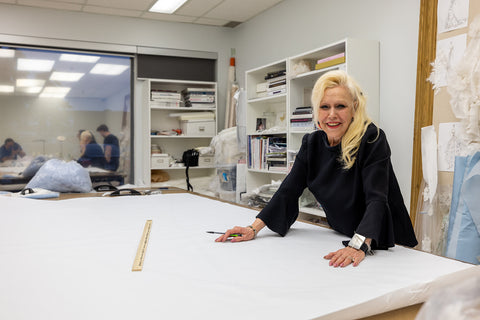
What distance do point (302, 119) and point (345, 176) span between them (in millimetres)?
1997

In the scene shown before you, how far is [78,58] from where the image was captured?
4.68 meters

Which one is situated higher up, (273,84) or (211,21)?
(211,21)

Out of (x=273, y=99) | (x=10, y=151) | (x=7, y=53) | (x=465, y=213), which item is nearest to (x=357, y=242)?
(x=465, y=213)

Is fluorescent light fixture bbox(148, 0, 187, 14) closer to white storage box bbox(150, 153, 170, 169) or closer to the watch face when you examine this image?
white storage box bbox(150, 153, 170, 169)

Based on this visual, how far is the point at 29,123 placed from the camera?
4.52m

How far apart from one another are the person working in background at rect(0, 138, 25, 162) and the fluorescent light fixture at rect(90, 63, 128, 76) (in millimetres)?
1150

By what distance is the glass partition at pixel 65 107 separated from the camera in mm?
4438

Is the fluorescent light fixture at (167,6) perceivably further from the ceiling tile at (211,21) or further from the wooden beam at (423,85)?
the wooden beam at (423,85)

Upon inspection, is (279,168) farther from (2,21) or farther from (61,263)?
(2,21)

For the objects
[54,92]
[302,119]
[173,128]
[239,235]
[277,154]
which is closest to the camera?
[239,235]

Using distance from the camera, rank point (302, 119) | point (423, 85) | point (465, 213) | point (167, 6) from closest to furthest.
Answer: point (465, 213), point (423, 85), point (302, 119), point (167, 6)

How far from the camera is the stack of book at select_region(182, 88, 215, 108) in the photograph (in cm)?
486

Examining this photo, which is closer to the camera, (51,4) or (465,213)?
(465,213)

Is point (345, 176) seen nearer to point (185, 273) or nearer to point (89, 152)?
point (185, 273)
